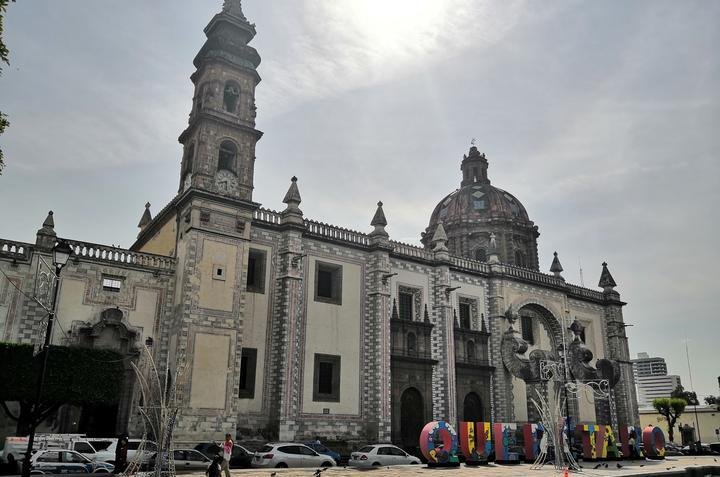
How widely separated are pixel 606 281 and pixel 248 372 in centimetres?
3450

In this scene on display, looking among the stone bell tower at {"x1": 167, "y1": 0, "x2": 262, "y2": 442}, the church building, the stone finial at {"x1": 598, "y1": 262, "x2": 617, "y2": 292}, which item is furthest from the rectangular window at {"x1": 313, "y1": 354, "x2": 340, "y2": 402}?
the stone finial at {"x1": 598, "y1": 262, "x2": 617, "y2": 292}

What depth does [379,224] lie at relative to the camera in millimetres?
35031

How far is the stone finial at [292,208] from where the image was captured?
31.2 m

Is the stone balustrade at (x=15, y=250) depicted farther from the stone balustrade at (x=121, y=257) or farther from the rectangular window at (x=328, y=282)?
the rectangular window at (x=328, y=282)

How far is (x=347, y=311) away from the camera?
107 feet

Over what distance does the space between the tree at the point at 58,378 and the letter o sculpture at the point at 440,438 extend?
521 inches

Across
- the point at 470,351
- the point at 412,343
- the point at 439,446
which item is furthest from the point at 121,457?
the point at 470,351

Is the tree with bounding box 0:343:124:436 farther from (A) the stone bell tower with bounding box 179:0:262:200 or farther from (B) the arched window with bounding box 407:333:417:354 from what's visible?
(B) the arched window with bounding box 407:333:417:354

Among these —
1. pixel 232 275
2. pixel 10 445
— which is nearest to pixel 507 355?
pixel 232 275

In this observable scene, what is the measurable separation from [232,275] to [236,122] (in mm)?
8000

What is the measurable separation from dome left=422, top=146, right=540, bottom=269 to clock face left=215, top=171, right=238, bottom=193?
24489 mm

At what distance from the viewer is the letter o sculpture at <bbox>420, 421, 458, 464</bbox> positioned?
83.8ft

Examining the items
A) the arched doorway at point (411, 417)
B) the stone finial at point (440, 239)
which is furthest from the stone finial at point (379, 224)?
the arched doorway at point (411, 417)

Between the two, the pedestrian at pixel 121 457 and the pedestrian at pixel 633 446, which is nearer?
the pedestrian at pixel 121 457
